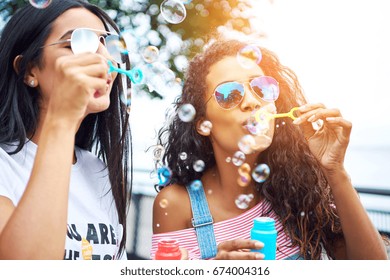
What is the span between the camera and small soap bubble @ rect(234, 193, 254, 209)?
1165 mm

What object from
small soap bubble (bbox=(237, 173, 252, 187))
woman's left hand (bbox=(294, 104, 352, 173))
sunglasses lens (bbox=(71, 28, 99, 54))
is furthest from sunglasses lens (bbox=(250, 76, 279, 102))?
sunglasses lens (bbox=(71, 28, 99, 54))

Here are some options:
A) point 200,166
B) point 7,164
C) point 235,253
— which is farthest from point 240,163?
point 7,164

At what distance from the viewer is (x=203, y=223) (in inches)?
45.1

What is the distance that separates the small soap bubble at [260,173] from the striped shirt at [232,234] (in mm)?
84

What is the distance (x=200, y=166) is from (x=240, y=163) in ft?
0.38

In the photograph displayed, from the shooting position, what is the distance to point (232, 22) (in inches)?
54.8

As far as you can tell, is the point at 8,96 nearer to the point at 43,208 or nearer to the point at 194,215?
the point at 43,208

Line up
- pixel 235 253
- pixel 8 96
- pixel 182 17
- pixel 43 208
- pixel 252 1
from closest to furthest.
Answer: pixel 43 208
pixel 235 253
pixel 8 96
pixel 182 17
pixel 252 1

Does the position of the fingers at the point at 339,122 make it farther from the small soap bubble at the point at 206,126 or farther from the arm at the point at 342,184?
the small soap bubble at the point at 206,126

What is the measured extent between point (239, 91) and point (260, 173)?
0.23 metres

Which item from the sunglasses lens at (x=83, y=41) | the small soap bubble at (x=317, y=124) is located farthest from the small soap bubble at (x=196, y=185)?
the sunglasses lens at (x=83, y=41)

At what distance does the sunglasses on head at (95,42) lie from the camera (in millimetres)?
989

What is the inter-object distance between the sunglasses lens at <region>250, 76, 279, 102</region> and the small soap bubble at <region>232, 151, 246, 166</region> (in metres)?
0.16

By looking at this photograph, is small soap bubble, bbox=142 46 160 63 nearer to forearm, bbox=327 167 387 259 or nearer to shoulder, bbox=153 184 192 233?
shoulder, bbox=153 184 192 233
